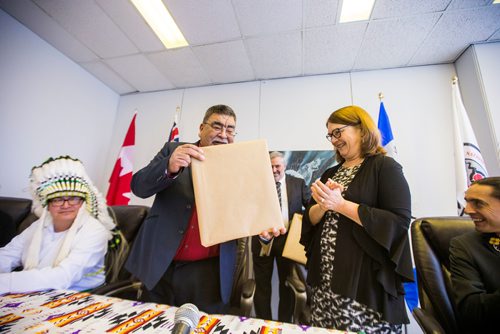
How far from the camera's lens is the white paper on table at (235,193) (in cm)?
78

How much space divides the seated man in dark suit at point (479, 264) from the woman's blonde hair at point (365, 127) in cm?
48

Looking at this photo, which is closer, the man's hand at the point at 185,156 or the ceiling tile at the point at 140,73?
the man's hand at the point at 185,156

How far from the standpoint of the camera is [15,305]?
2.18 feet

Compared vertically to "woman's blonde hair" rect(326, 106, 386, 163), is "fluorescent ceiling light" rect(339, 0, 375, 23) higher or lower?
higher

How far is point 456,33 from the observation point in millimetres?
2094

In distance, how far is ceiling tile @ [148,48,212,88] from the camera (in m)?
2.53

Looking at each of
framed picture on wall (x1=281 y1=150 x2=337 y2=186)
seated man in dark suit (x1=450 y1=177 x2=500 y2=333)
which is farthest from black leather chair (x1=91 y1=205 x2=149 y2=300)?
framed picture on wall (x1=281 y1=150 x2=337 y2=186)

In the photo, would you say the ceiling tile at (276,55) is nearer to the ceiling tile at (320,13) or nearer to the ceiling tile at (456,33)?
the ceiling tile at (320,13)

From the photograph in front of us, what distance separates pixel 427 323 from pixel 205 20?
268cm

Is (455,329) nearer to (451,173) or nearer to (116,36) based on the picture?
(451,173)

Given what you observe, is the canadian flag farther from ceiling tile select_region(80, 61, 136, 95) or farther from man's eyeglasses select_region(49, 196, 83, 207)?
man's eyeglasses select_region(49, 196, 83, 207)

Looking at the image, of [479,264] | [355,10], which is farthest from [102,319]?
[355,10]

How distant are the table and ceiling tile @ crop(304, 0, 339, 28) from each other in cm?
237

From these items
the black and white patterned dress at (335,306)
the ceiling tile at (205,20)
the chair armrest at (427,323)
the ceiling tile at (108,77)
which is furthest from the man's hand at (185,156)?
the ceiling tile at (108,77)
